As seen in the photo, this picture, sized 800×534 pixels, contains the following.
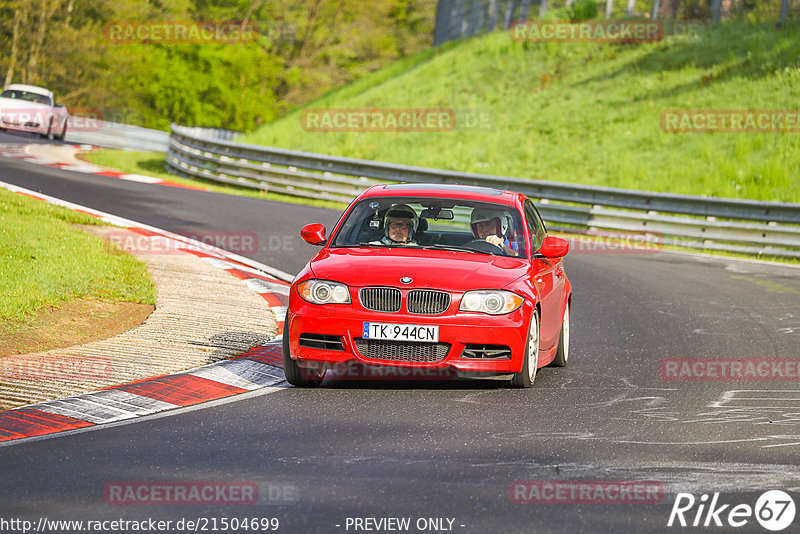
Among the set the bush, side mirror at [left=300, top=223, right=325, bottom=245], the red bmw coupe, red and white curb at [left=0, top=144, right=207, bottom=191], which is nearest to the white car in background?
red and white curb at [left=0, top=144, right=207, bottom=191]

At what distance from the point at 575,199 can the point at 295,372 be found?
15319mm

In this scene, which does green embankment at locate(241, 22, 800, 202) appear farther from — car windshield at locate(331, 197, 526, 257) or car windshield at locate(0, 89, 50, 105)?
car windshield at locate(331, 197, 526, 257)

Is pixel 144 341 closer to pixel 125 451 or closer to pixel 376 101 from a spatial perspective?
pixel 125 451

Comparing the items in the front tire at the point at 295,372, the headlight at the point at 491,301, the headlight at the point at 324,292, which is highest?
the headlight at the point at 491,301

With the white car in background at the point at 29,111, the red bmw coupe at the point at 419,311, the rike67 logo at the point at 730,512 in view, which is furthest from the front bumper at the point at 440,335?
the white car in background at the point at 29,111

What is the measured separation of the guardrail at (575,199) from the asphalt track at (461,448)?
1007 centimetres

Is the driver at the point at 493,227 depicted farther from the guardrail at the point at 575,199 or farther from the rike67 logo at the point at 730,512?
the guardrail at the point at 575,199

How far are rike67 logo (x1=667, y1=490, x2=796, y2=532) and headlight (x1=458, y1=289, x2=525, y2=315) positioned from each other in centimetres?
276

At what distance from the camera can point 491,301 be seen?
7.92 meters

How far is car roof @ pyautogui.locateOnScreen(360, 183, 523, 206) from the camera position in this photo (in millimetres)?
9109

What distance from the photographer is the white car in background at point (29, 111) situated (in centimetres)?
3572

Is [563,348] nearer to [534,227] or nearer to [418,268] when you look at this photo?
[534,227]

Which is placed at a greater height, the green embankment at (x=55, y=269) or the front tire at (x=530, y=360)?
the front tire at (x=530, y=360)

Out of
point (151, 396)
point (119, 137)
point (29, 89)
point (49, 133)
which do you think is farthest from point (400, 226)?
point (119, 137)
